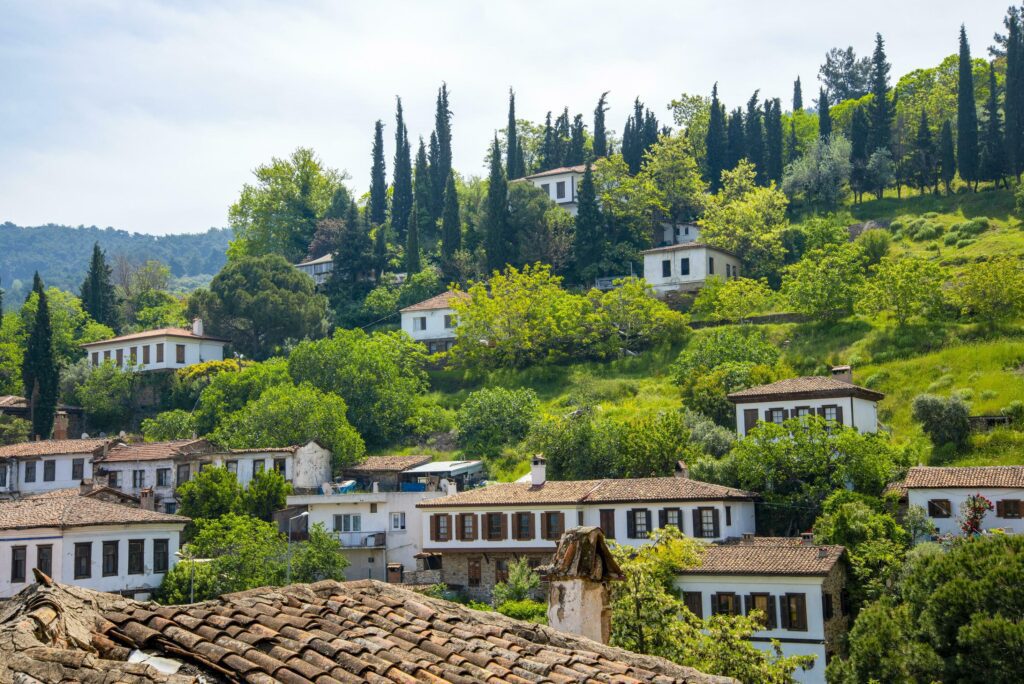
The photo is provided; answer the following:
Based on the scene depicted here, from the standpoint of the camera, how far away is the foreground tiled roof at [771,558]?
40.5m

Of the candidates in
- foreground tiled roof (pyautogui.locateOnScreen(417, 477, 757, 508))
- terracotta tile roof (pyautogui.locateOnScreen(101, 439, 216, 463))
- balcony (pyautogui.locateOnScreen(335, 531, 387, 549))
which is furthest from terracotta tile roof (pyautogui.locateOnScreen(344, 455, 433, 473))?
foreground tiled roof (pyautogui.locateOnScreen(417, 477, 757, 508))

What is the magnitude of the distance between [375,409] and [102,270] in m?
46.1

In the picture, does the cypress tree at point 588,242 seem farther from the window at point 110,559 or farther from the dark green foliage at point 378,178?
the window at point 110,559

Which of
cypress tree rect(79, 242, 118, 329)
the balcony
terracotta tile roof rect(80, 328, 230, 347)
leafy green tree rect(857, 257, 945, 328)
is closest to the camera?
the balcony

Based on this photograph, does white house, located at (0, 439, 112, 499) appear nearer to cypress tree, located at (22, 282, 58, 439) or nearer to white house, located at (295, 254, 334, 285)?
cypress tree, located at (22, 282, 58, 439)

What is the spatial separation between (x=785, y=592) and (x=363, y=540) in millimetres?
21716

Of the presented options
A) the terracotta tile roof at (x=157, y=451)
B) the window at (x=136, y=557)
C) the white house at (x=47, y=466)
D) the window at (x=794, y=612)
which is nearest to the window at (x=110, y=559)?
the window at (x=136, y=557)

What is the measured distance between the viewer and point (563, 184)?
343 feet

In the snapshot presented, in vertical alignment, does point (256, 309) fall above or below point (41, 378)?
above

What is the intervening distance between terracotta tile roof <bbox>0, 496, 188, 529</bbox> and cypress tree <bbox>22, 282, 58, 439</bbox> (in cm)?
2595

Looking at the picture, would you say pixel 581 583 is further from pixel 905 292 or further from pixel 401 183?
pixel 401 183

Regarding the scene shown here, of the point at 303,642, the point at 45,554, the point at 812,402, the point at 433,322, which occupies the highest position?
the point at 433,322

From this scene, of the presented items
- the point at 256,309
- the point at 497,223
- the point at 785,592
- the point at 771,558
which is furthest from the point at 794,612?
the point at 497,223

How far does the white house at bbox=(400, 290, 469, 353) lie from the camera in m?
86.8
